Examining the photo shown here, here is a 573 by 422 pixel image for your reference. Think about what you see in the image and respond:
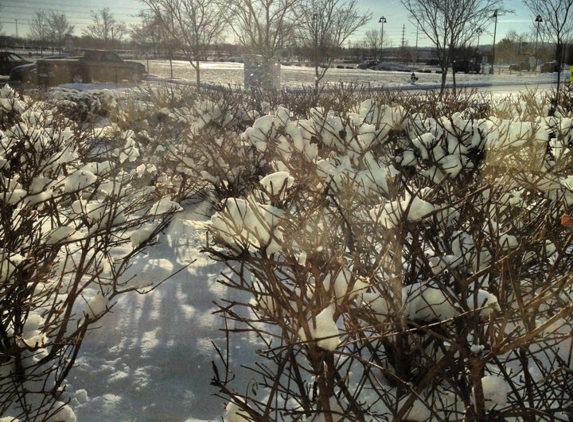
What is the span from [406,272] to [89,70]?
3078 centimetres

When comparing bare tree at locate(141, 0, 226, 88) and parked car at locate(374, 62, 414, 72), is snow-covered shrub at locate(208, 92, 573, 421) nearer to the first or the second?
bare tree at locate(141, 0, 226, 88)

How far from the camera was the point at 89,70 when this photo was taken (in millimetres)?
30359

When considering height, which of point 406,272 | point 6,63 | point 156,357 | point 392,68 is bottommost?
point 156,357

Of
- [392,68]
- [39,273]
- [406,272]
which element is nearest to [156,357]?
[39,273]

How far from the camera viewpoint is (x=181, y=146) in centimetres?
669

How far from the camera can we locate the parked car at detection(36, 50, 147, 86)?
28.1 meters

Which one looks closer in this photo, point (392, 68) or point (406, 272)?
point (406, 272)

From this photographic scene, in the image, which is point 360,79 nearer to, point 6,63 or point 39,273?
point 6,63

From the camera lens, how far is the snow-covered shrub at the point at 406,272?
191 cm

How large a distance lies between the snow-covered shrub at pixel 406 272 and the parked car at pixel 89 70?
26667 millimetres

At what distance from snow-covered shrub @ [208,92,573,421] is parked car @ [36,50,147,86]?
1050 inches

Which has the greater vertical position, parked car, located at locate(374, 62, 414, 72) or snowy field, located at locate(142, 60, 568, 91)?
parked car, located at locate(374, 62, 414, 72)

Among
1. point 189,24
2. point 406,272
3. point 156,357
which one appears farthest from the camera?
point 189,24

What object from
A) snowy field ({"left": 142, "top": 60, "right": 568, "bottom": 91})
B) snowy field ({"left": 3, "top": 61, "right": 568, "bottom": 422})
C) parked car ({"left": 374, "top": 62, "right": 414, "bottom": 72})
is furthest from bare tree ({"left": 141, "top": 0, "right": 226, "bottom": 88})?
parked car ({"left": 374, "top": 62, "right": 414, "bottom": 72})
